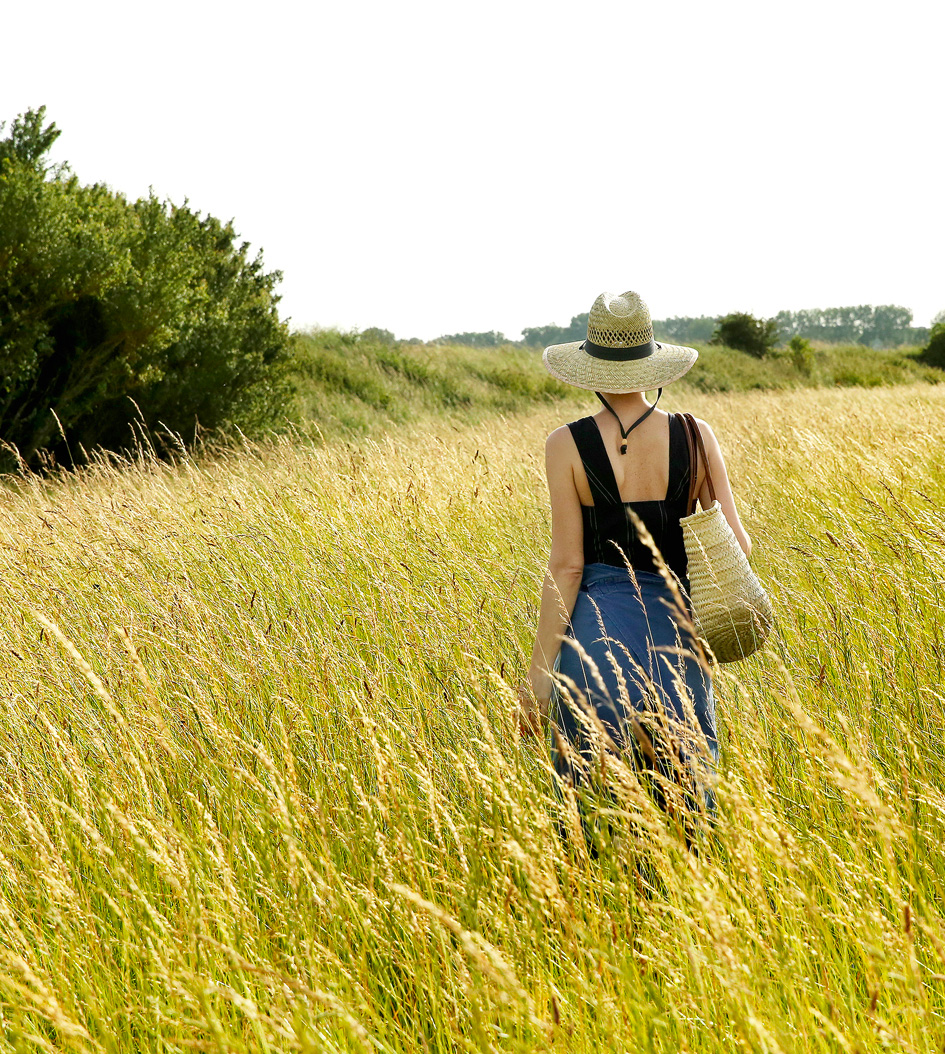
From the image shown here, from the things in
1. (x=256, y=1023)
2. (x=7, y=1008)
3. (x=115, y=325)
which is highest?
(x=115, y=325)

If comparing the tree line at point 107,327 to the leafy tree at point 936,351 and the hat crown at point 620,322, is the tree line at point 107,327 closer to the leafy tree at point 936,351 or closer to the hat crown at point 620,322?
the hat crown at point 620,322

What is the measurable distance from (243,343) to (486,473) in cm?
804

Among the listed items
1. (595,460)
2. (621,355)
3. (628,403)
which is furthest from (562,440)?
(621,355)

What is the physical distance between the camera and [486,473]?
6406 mm

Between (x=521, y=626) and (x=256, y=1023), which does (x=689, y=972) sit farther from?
(x=521, y=626)

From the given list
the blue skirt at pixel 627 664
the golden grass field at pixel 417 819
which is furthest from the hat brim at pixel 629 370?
the golden grass field at pixel 417 819

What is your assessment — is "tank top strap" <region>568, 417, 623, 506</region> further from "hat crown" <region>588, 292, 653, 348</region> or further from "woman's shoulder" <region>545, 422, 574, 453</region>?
"hat crown" <region>588, 292, 653, 348</region>

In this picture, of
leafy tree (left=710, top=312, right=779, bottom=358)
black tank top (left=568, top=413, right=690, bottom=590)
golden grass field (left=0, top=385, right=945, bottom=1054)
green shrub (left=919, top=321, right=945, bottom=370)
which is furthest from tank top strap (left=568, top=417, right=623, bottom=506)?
green shrub (left=919, top=321, right=945, bottom=370)

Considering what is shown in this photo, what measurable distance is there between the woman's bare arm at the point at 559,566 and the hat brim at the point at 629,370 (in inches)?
7.4

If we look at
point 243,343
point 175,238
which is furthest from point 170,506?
point 243,343

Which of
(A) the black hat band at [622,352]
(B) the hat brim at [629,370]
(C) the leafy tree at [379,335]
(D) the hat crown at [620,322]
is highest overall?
(C) the leafy tree at [379,335]

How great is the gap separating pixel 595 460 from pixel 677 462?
9.6 inches

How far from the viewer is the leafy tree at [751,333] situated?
29906 mm

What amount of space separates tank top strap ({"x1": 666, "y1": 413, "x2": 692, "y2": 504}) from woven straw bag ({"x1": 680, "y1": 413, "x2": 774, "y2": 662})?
0.16 metres
